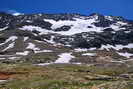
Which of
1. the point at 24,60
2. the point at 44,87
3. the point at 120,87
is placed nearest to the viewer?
the point at 120,87

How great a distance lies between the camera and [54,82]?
159 feet

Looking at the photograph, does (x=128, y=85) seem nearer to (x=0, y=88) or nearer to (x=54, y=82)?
(x=54, y=82)

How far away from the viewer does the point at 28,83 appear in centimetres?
5131

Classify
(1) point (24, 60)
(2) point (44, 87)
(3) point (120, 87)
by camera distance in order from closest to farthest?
(3) point (120, 87) → (2) point (44, 87) → (1) point (24, 60)

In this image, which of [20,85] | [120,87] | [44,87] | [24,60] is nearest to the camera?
[120,87]

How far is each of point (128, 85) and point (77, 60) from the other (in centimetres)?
15761

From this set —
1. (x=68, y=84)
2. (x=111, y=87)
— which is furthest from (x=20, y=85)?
(x=111, y=87)

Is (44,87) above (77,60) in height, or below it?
below

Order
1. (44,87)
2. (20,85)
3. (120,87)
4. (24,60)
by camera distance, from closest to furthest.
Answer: (120,87) < (44,87) < (20,85) < (24,60)

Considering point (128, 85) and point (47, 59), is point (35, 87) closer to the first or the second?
point (128, 85)

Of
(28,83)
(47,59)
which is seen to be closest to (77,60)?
(47,59)

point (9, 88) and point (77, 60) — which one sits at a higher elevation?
point (77, 60)

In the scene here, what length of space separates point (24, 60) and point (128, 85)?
157 metres

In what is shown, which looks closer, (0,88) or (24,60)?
(0,88)
